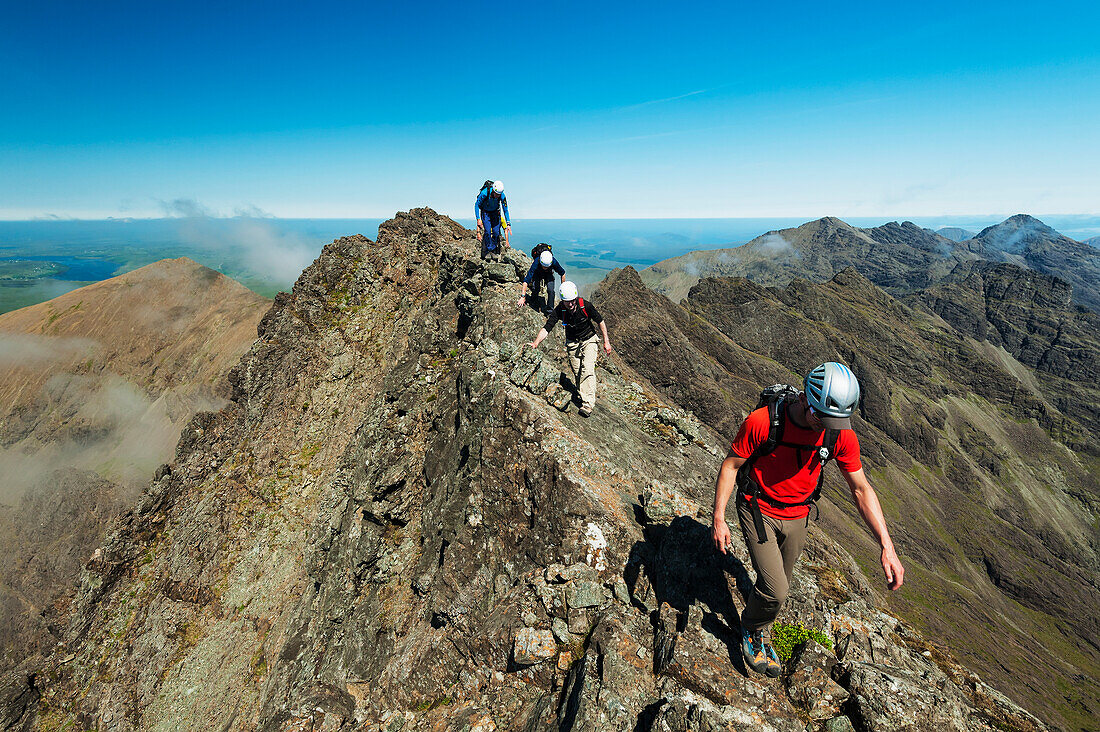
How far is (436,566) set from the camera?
14344 mm

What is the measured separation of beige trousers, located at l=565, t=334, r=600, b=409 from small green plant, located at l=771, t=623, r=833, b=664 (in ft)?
28.5

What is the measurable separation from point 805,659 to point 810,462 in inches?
153

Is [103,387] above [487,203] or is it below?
below

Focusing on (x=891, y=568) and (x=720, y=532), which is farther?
(x=720, y=532)

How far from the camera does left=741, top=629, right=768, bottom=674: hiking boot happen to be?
7.56 metres

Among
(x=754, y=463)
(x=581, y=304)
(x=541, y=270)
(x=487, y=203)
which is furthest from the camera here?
(x=487, y=203)

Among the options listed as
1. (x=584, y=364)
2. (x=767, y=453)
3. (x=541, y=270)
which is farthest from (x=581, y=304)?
(x=767, y=453)

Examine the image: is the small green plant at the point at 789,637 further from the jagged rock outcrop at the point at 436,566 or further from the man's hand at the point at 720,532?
the man's hand at the point at 720,532

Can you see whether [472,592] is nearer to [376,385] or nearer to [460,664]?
[460,664]

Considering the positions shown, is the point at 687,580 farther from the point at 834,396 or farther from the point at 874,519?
the point at 834,396

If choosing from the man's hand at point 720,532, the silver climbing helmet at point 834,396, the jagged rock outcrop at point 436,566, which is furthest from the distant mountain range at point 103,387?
the silver climbing helmet at point 834,396

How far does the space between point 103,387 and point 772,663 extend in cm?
13561

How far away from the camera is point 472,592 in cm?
1245

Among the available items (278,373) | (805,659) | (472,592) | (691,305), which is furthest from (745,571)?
(691,305)
